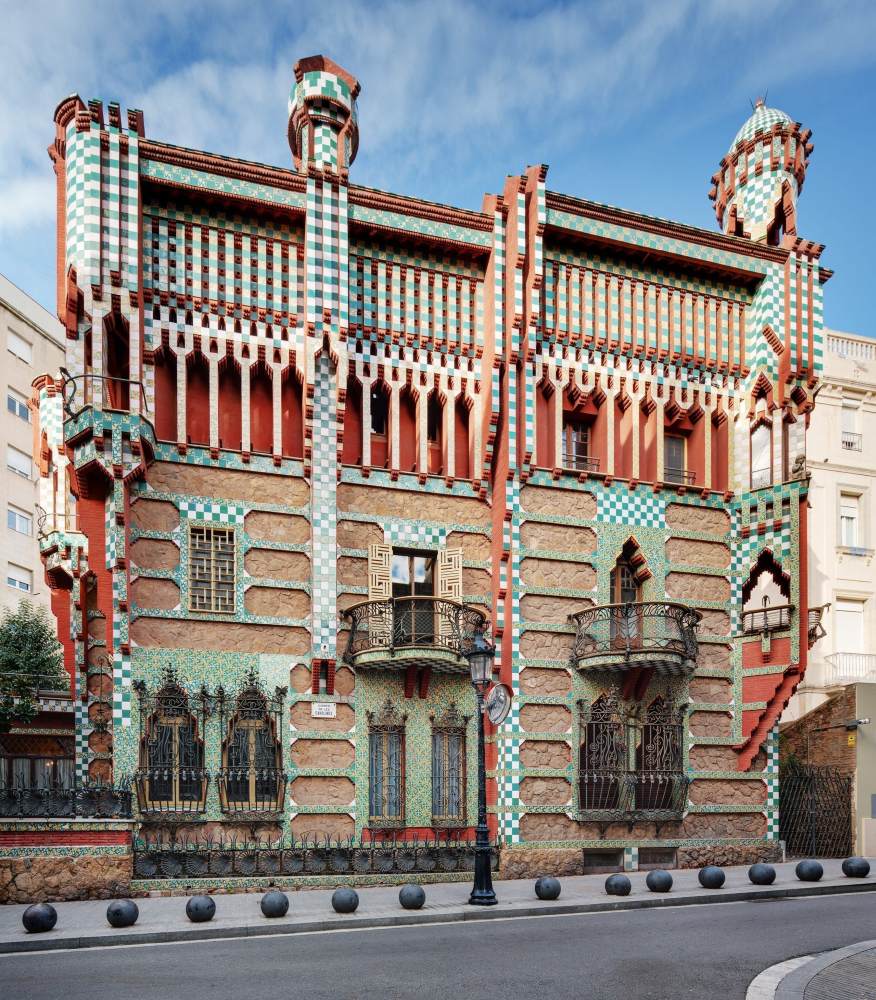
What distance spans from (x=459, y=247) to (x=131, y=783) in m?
12.4

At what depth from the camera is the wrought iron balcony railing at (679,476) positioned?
23875mm

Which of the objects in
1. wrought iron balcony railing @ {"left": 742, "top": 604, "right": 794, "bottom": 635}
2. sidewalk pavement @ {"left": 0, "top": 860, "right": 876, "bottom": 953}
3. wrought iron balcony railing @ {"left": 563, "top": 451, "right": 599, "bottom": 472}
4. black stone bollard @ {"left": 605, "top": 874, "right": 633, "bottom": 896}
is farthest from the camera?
wrought iron balcony railing @ {"left": 563, "top": 451, "right": 599, "bottom": 472}

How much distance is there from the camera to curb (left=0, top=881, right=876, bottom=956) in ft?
42.6

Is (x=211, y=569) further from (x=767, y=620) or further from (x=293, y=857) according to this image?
(x=767, y=620)

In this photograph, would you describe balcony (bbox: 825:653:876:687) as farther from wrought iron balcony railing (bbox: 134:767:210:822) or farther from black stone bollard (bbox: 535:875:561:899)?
wrought iron balcony railing (bbox: 134:767:210:822)

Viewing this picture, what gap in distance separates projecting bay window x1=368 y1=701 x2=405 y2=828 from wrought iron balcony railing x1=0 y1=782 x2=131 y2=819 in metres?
4.84

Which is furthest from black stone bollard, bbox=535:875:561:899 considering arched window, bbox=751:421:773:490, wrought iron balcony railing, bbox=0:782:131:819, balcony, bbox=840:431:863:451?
balcony, bbox=840:431:863:451

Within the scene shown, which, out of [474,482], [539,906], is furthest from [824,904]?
[474,482]

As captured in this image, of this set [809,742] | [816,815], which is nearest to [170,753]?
[816,815]

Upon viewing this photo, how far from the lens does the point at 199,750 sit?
1917 centimetres

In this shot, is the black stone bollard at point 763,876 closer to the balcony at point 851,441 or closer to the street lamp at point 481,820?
the street lamp at point 481,820

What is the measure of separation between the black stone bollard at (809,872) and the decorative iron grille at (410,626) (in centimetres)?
716

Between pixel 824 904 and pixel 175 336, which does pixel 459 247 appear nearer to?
pixel 175 336

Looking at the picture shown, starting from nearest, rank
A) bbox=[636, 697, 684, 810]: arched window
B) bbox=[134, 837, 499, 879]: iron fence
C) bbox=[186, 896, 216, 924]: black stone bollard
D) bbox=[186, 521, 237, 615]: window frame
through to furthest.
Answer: bbox=[186, 896, 216, 924]: black stone bollard, bbox=[134, 837, 499, 879]: iron fence, bbox=[186, 521, 237, 615]: window frame, bbox=[636, 697, 684, 810]: arched window
